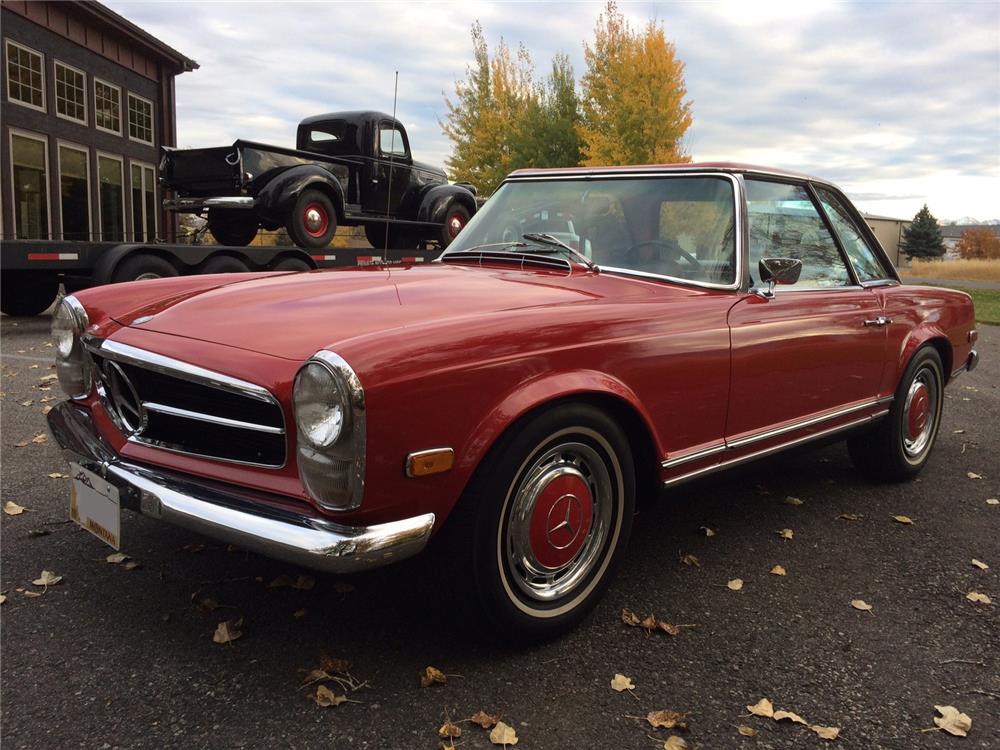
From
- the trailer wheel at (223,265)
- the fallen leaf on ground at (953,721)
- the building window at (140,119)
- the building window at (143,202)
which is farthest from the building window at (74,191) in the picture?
the fallen leaf on ground at (953,721)

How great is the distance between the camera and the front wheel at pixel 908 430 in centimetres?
414

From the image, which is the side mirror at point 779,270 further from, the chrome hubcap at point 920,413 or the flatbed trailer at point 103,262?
the flatbed trailer at point 103,262

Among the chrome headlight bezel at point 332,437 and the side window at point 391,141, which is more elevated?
the side window at point 391,141

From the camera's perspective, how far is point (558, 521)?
2428mm

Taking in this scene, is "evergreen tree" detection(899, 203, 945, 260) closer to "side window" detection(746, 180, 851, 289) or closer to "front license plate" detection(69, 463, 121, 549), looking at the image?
"side window" detection(746, 180, 851, 289)

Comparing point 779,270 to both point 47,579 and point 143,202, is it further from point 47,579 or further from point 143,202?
point 143,202

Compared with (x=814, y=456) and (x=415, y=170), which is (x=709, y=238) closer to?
(x=814, y=456)

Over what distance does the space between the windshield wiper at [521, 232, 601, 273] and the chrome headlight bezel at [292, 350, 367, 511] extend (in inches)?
59.8

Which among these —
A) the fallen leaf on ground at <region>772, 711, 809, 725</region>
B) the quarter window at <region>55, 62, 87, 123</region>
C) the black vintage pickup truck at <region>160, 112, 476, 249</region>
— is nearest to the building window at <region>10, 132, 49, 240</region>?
the quarter window at <region>55, 62, 87, 123</region>

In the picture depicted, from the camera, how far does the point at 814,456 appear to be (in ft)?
16.1

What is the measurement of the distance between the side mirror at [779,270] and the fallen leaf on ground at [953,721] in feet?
5.27

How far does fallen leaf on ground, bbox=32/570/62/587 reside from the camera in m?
2.78

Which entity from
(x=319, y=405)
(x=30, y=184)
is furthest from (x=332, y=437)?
(x=30, y=184)

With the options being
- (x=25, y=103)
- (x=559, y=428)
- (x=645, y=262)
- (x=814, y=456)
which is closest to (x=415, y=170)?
(x=25, y=103)
